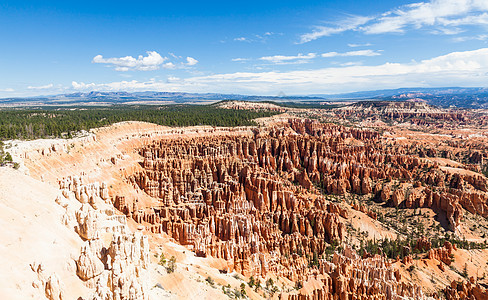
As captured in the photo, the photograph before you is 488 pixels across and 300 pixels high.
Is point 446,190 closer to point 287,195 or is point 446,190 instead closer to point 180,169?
point 287,195

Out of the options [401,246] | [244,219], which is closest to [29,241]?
[244,219]

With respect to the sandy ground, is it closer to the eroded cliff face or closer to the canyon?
the canyon

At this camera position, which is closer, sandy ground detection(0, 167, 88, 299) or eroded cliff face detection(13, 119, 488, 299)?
sandy ground detection(0, 167, 88, 299)

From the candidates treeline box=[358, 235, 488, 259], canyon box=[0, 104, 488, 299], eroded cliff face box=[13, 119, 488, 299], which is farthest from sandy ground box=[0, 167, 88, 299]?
treeline box=[358, 235, 488, 259]

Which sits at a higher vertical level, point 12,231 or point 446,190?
point 12,231

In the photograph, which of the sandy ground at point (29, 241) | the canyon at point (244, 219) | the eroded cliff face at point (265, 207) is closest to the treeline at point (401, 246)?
the canyon at point (244, 219)

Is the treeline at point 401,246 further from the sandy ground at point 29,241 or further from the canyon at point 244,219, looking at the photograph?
the sandy ground at point 29,241

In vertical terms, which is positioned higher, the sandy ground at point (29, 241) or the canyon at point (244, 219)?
the sandy ground at point (29, 241)

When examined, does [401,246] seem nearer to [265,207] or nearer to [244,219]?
[265,207]

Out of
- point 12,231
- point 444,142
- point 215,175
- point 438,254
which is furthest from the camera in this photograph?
point 444,142

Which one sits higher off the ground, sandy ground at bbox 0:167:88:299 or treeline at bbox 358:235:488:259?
sandy ground at bbox 0:167:88:299

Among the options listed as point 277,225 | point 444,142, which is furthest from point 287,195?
point 444,142
